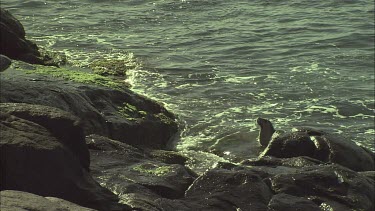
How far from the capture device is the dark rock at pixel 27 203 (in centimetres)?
563

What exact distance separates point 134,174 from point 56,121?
8.12 ft

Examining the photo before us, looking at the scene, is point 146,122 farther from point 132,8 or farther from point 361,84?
point 132,8

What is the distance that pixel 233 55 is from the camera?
81.3 feet

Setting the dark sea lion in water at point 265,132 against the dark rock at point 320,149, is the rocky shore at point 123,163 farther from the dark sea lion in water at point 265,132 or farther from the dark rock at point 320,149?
the dark sea lion in water at point 265,132

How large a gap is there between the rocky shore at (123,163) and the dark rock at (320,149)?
0.02 m

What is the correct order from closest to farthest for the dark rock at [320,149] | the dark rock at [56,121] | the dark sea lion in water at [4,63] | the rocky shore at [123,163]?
the rocky shore at [123,163], the dark rock at [56,121], the dark rock at [320,149], the dark sea lion in water at [4,63]

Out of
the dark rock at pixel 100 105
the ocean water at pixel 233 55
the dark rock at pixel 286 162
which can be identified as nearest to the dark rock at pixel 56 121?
the dark rock at pixel 100 105

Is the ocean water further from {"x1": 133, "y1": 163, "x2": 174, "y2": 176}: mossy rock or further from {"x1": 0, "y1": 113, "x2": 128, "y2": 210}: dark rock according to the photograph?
{"x1": 0, "y1": 113, "x2": 128, "y2": 210}: dark rock

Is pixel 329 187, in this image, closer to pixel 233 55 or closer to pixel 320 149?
pixel 320 149

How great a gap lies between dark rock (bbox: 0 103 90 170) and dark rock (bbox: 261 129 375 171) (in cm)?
656

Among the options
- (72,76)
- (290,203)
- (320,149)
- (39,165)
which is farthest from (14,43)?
(39,165)

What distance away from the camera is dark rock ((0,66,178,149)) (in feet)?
37.7

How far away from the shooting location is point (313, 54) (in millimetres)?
24906

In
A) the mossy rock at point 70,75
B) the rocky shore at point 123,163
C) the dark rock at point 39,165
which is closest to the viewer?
the dark rock at point 39,165
